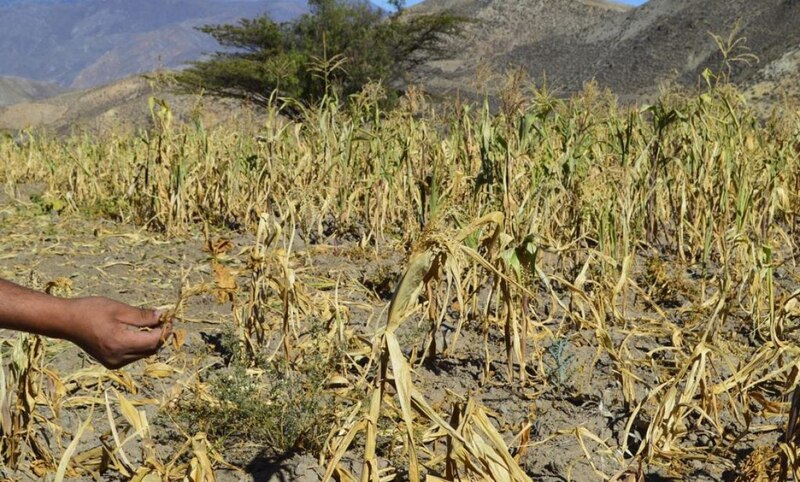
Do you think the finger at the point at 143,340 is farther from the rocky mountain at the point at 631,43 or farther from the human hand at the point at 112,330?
the rocky mountain at the point at 631,43

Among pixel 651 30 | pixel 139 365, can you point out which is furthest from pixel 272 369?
pixel 651 30

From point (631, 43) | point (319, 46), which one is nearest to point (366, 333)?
point (319, 46)

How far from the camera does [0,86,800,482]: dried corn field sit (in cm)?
190

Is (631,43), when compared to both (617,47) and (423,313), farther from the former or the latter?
(423,313)

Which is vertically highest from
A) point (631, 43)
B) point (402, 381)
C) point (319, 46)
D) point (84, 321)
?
point (631, 43)

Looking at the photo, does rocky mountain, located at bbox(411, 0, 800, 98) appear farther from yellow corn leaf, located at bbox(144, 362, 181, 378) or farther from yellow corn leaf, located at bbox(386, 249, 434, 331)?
yellow corn leaf, located at bbox(386, 249, 434, 331)

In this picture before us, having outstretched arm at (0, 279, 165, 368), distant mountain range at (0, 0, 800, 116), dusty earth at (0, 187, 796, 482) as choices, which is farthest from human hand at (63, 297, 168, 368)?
distant mountain range at (0, 0, 800, 116)

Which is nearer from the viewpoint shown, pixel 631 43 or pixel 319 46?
pixel 319 46

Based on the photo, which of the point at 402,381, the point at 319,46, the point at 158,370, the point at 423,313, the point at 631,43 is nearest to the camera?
the point at 402,381

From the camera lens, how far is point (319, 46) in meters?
19.0

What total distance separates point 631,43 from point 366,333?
1176 inches

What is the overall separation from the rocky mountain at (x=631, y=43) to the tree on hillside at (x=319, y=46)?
217 centimetres

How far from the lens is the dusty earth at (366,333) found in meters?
2.01

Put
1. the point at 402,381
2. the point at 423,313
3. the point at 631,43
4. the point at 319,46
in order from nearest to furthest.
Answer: the point at 402,381
the point at 423,313
the point at 319,46
the point at 631,43
